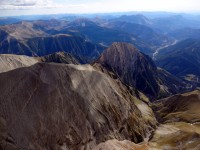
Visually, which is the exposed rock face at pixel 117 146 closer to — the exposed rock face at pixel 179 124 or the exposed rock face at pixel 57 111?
the exposed rock face at pixel 57 111

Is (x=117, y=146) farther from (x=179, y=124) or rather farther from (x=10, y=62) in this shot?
(x=10, y=62)

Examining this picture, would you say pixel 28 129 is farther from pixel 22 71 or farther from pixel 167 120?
pixel 167 120

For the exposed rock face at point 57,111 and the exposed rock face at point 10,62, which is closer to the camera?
the exposed rock face at point 57,111

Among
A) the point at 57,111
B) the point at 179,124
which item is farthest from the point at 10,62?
the point at 179,124

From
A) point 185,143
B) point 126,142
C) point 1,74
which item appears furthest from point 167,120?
point 1,74

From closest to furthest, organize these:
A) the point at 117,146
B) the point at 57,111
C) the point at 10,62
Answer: the point at 117,146 → the point at 57,111 → the point at 10,62

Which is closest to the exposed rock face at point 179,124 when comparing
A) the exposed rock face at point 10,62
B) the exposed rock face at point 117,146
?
the exposed rock face at point 117,146

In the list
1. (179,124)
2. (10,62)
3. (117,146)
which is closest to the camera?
(117,146)
